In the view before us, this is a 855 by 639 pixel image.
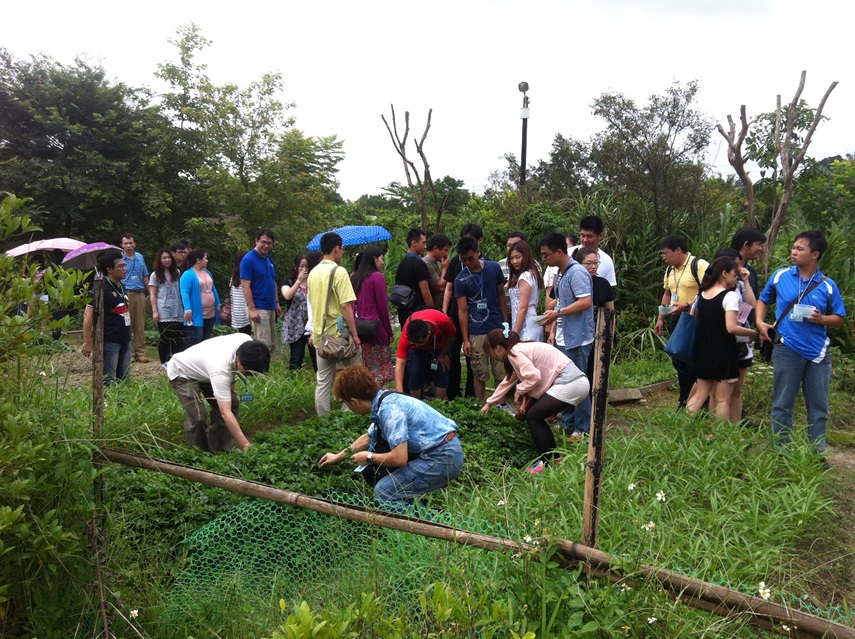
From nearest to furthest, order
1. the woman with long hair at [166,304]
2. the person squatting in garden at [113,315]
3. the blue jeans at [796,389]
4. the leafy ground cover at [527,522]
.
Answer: the leafy ground cover at [527,522] → the blue jeans at [796,389] → the person squatting in garden at [113,315] → the woman with long hair at [166,304]

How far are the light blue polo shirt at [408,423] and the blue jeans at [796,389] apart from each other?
2636 mm

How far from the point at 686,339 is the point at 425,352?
8.03ft

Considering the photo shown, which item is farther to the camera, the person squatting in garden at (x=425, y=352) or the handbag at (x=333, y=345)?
the handbag at (x=333, y=345)

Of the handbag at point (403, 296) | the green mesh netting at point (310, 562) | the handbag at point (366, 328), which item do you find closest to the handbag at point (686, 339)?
the green mesh netting at point (310, 562)

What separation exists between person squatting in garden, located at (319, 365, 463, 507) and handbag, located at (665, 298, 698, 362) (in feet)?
7.65

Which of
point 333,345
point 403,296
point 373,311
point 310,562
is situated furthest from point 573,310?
point 310,562

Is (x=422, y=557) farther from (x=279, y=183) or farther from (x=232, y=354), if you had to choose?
(x=279, y=183)

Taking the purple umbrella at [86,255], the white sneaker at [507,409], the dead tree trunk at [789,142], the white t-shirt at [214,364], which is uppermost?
the dead tree trunk at [789,142]

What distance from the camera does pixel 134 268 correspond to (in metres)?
9.95

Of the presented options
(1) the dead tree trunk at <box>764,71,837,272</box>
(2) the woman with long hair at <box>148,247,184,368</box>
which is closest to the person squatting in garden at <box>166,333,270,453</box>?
(2) the woman with long hair at <box>148,247,184,368</box>

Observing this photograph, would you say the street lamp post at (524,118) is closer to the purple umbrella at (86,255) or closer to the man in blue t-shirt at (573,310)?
the purple umbrella at (86,255)

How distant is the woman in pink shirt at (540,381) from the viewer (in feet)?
16.9

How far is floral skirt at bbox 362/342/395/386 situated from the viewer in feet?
22.9

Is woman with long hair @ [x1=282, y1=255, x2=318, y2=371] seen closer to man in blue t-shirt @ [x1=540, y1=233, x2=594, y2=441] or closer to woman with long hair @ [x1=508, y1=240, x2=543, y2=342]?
woman with long hair @ [x1=508, y1=240, x2=543, y2=342]
